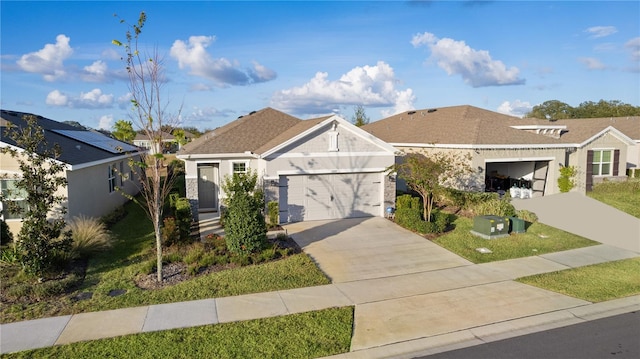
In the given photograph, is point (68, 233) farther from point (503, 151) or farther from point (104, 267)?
point (503, 151)

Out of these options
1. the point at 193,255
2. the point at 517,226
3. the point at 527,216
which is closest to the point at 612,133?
the point at 527,216

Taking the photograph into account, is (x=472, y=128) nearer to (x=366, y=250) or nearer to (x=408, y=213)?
(x=408, y=213)

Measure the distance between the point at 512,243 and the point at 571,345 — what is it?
24.1 feet

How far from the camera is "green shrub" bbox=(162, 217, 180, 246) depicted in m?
13.6

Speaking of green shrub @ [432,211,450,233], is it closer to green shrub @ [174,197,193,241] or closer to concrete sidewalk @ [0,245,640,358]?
concrete sidewalk @ [0,245,640,358]

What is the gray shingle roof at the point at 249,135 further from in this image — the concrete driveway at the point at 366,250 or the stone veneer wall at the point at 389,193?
the stone veneer wall at the point at 389,193

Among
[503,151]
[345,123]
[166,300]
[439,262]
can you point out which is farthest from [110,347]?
[503,151]

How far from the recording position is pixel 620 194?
22.7 metres

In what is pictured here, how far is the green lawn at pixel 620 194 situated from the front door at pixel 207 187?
1959 centimetres

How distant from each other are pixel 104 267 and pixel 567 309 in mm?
12176

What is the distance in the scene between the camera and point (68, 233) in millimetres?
11742

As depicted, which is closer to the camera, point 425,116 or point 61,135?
point 61,135

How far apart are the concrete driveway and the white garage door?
574 mm

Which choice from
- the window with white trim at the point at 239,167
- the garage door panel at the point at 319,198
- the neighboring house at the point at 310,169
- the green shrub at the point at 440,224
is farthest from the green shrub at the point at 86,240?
the green shrub at the point at 440,224
